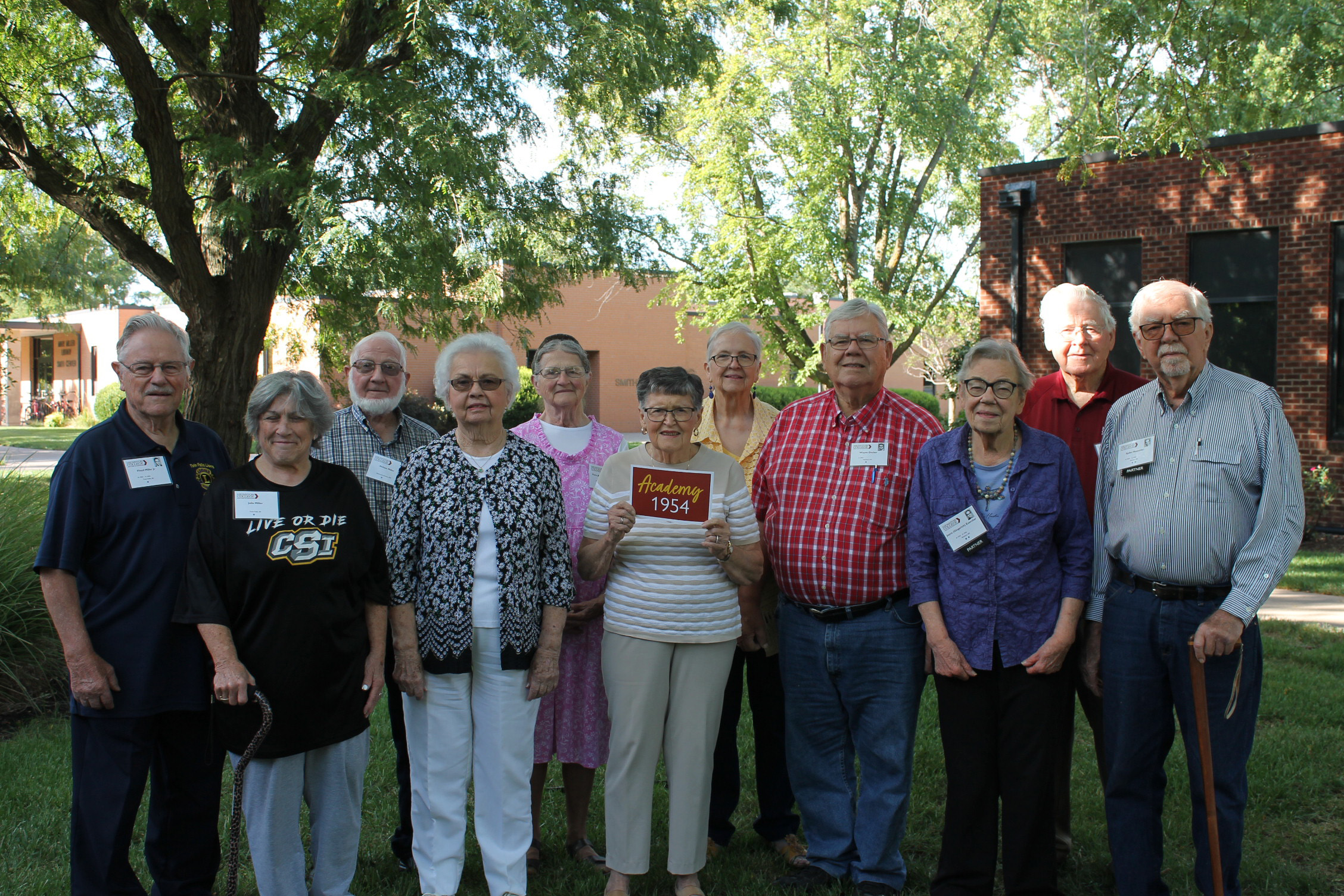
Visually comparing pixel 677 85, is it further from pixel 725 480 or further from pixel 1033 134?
pixel 1033 134

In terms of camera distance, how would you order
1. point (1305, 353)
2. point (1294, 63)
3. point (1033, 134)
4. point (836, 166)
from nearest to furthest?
point (1294, 63), point (1305, 353), point (836, 166), point (1033, 134)

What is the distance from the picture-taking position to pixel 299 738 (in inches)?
127

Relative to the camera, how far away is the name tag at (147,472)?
3301 millimetres

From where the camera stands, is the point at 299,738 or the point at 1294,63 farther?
the point at 1294,63

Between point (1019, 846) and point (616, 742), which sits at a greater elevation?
point (616, 742)

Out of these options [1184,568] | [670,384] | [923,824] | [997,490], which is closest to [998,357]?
[997,490]

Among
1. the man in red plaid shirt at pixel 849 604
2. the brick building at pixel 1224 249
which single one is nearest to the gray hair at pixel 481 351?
the man in red plaid shirt at pixel 849 604

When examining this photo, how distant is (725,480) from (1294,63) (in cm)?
812

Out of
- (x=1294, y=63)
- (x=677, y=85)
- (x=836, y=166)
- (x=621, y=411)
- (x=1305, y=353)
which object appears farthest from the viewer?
(x=621, y=411)

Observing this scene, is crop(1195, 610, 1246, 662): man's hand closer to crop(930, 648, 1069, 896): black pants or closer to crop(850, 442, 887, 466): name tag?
crop(930, 648, 1069, 896): black pants

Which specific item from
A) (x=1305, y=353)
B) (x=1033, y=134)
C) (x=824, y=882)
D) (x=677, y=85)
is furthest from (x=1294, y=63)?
(x=1033, y=134)

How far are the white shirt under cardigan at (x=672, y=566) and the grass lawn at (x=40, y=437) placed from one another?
20.4 m

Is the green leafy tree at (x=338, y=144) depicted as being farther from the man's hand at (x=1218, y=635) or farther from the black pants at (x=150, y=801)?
the man's hand at (x=1218, y=635)

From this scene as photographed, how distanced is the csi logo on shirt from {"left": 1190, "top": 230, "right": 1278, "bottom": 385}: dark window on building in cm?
1233
